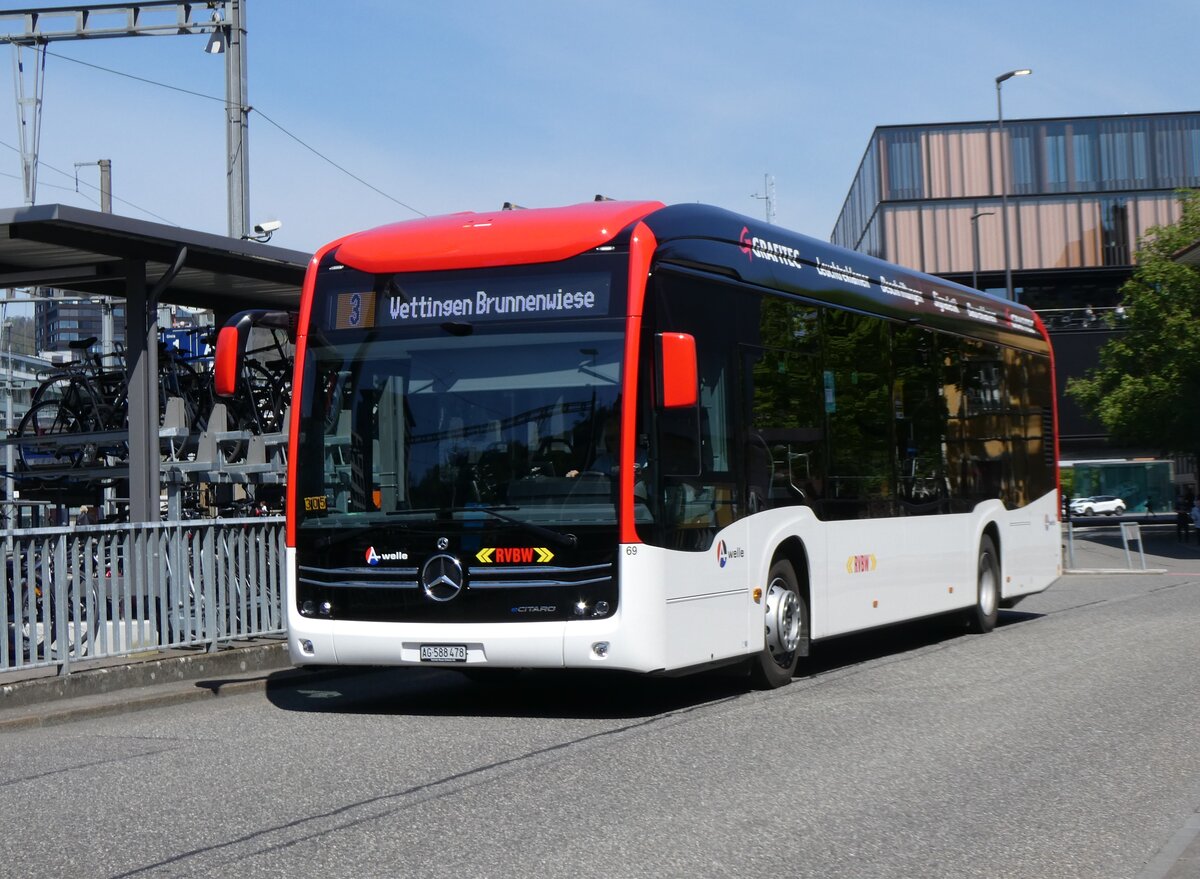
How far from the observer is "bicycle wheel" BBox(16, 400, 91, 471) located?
19797 millimetres

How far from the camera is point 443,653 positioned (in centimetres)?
1023

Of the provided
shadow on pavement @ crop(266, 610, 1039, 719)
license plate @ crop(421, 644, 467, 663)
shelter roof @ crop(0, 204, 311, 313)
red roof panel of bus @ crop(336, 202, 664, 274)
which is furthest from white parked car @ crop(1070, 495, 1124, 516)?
license plate @ crop(421, 644, 467, 663)

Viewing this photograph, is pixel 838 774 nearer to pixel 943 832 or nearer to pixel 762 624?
pixel 943 832

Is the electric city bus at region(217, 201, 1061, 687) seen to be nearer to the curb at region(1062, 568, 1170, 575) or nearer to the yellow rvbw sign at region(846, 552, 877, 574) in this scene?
the yellow rvbw sign at region(846, 552, 877, 574)

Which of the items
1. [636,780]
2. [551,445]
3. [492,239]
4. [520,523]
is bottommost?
[636,780]

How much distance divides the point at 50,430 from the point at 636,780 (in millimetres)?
15128

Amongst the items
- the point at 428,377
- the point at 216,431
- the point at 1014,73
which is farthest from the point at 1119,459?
the point at 428,377

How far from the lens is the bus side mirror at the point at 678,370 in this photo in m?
9.76

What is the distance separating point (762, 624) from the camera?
11508 mm

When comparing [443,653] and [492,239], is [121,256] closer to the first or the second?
[492,239]

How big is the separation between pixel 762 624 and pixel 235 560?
493 cm

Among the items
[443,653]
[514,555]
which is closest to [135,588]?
[443,653]

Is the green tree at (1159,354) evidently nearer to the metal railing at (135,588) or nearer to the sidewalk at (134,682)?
the metal railing at (135,588)

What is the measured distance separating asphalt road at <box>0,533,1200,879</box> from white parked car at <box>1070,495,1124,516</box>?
63367 millimetres
